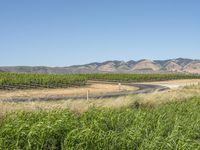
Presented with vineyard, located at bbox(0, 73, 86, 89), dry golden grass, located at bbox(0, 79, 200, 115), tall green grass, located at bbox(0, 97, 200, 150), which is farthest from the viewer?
vineyard, located at bbox(0, 73, 86, 89)

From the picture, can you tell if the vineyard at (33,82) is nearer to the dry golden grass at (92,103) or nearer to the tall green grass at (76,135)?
the dry golden grass at (92,103)

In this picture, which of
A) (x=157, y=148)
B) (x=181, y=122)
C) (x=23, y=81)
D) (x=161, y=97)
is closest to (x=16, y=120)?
(x=157, y=148)

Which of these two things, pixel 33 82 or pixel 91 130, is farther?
pixel 33 82

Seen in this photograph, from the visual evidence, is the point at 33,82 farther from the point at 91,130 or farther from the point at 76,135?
the point at 76,135

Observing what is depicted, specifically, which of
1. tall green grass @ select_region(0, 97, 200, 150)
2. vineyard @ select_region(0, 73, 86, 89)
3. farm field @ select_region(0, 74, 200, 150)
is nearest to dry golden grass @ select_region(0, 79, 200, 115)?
farm field @ select_region(0, 74, 200, 150)

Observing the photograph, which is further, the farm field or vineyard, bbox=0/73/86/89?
vineyard, bbox=0/73/86/89

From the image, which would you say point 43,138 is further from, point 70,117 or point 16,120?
point 70,117

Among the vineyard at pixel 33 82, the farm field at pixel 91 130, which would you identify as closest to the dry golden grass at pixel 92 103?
the farm field at pixel 91 130

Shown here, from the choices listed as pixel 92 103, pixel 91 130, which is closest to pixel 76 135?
pixel 91 130

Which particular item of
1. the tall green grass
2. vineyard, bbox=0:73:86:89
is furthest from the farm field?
vineyard, bbox=0:73:86:89

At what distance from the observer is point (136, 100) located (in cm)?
2556

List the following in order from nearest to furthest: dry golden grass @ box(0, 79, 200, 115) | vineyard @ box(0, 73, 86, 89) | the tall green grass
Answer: the tall green grass → dry golden grass @ box(0, 79, 200, 115) → vineyard @ box(0, 73, 86, 89)

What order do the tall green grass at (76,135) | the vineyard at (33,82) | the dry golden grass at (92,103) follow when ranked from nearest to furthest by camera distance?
the tall green grass at (76,135) < the dry golden grass at (92,103) < the vineyard at (33,82)

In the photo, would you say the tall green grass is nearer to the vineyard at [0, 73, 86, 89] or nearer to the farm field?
the farm field
